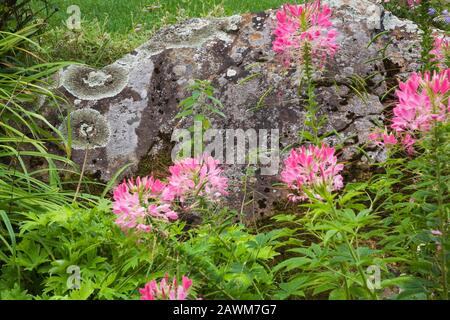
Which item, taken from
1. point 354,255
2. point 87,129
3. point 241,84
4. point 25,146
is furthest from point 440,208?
point 25,146

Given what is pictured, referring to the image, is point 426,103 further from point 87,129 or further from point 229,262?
point 87,129

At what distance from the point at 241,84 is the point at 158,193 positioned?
5.67 ft

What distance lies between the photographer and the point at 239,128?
11.1 ft

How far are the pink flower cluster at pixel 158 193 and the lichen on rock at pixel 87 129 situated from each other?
1648 mm

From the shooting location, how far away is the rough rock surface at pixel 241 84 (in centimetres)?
332

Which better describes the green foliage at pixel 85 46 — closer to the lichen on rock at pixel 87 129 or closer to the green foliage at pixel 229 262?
the lichen on rock at pixel 87 129

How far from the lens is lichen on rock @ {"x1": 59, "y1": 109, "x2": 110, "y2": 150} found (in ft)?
11.7

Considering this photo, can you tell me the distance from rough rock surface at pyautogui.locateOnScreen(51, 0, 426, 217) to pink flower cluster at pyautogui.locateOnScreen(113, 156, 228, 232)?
119cm

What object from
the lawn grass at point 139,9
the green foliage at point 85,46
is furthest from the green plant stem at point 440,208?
the lawn grass at point 139,9

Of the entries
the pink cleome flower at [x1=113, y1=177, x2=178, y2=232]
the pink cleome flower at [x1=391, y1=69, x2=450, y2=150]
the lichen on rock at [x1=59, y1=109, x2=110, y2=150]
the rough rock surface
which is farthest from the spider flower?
the lichen on rock at [x1=59, y1=109, x2=110, y2=150]

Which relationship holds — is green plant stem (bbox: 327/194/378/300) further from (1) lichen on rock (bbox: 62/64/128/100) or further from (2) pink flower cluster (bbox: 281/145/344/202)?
(1) lichen on rock (bbox: 62/64/128/100)
